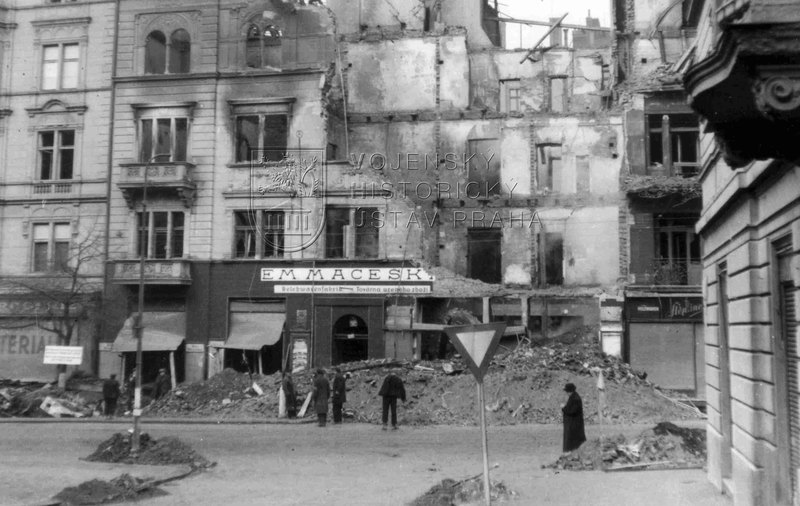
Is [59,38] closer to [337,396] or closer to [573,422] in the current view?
[337,396]

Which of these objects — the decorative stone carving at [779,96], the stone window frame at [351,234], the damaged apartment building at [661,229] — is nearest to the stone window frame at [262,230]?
the stone window frame at [351,234]

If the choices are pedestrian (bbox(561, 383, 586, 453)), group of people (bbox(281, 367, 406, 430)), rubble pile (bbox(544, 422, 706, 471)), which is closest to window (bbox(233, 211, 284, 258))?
group of people (bbox(281, 367, 406, 430))

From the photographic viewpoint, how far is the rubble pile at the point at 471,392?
25.3m

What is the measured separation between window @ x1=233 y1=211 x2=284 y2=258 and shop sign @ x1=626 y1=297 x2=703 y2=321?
1453 cm

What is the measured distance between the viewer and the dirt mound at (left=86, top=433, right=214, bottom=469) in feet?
55.6

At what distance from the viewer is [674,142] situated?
3247cm

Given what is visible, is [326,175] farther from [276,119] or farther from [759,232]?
[759,232]

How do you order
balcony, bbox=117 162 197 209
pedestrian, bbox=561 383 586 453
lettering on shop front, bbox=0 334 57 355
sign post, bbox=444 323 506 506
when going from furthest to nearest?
1. lettering on shop front, bbox=0 334 57 355
2. balcony, bbox=117 162 197 209
3. pedestrian, bbox=561 383 586 453
4. sign post, bbox=444 323 506 506

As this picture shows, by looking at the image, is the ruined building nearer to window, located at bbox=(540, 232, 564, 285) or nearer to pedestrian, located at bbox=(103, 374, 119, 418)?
window, located at bbox=(540, 232, 564, 285)

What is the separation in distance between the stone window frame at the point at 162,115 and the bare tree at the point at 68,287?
4.19 m

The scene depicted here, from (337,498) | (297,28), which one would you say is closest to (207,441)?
(337,498)

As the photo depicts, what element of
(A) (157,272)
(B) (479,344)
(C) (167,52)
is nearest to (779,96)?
(B) (479,344)

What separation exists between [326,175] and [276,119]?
11.3 feet

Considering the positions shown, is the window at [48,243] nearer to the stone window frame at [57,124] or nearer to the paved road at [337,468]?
the stone window frame at [57,124]
